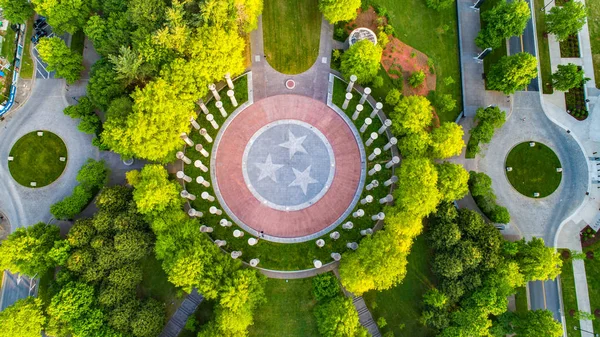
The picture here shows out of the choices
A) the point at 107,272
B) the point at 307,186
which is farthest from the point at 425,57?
the point at 107,272

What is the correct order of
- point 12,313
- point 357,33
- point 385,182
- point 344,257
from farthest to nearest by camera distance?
point 357,33
point 385,182
point 344,257
point 12,313

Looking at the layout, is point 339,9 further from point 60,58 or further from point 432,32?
point 60,58

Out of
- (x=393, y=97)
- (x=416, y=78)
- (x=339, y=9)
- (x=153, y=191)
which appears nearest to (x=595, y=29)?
(x=416, y=78)

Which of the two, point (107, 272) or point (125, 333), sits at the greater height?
point (107, 272)

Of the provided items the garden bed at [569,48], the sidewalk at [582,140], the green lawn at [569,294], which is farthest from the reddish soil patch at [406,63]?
the green lawn at [569,294]

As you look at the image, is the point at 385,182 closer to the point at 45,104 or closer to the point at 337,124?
the point at 337,124

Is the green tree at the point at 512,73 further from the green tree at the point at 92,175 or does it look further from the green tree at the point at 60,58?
the green tree at the point at 60,58

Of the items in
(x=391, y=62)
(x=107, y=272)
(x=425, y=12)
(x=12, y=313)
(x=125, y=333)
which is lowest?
(x=125, y=333)

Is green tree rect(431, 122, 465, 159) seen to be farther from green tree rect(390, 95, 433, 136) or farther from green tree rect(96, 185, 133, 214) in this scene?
green tree rect(96, 185, 133, 214)
